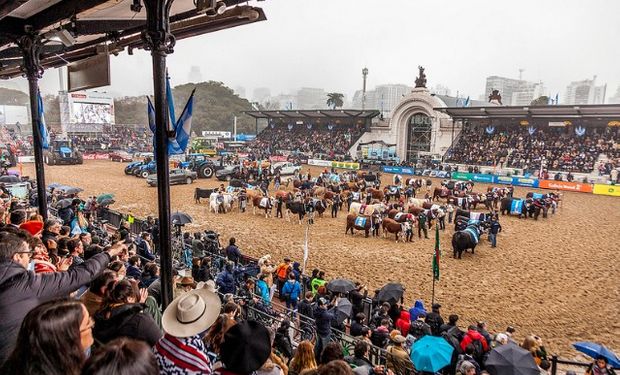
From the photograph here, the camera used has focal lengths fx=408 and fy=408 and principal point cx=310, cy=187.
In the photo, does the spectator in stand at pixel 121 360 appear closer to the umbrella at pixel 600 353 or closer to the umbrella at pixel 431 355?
the umbrella at pixel 431 355

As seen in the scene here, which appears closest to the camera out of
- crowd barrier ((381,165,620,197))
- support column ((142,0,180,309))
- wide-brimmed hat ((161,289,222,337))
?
wide-brimmed hat ((161,289,222,337))

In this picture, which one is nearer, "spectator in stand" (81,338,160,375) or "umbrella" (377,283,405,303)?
"spectator in stand" (81,338,160,375)

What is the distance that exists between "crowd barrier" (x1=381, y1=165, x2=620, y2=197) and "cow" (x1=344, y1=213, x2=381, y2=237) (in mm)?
20331

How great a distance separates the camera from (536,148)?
38500 mm

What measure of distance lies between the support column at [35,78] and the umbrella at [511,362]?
8.09 metres

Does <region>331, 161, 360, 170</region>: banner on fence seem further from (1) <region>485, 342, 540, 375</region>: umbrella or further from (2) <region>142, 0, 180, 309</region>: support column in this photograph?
(2) <region>142, 0, 180, 309</region>: support column

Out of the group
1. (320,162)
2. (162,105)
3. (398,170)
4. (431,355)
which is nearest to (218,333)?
(162,105)

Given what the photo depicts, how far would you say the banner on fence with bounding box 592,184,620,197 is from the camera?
29.2 meters

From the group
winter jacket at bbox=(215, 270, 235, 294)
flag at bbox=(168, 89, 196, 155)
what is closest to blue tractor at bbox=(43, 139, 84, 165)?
winter jacket at bbox=(215, 270, 235, 294)

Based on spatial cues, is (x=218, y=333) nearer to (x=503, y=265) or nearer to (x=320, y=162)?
(x=503, y=265)

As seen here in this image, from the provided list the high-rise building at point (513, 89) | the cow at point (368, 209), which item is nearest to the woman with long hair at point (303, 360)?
the cow at point (368, 209)

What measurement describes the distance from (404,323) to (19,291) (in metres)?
6.58

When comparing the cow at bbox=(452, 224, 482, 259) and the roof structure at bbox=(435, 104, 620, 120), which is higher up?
the roof structure at bbox=(435, 104, 620, 120)

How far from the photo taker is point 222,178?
1243 inches
